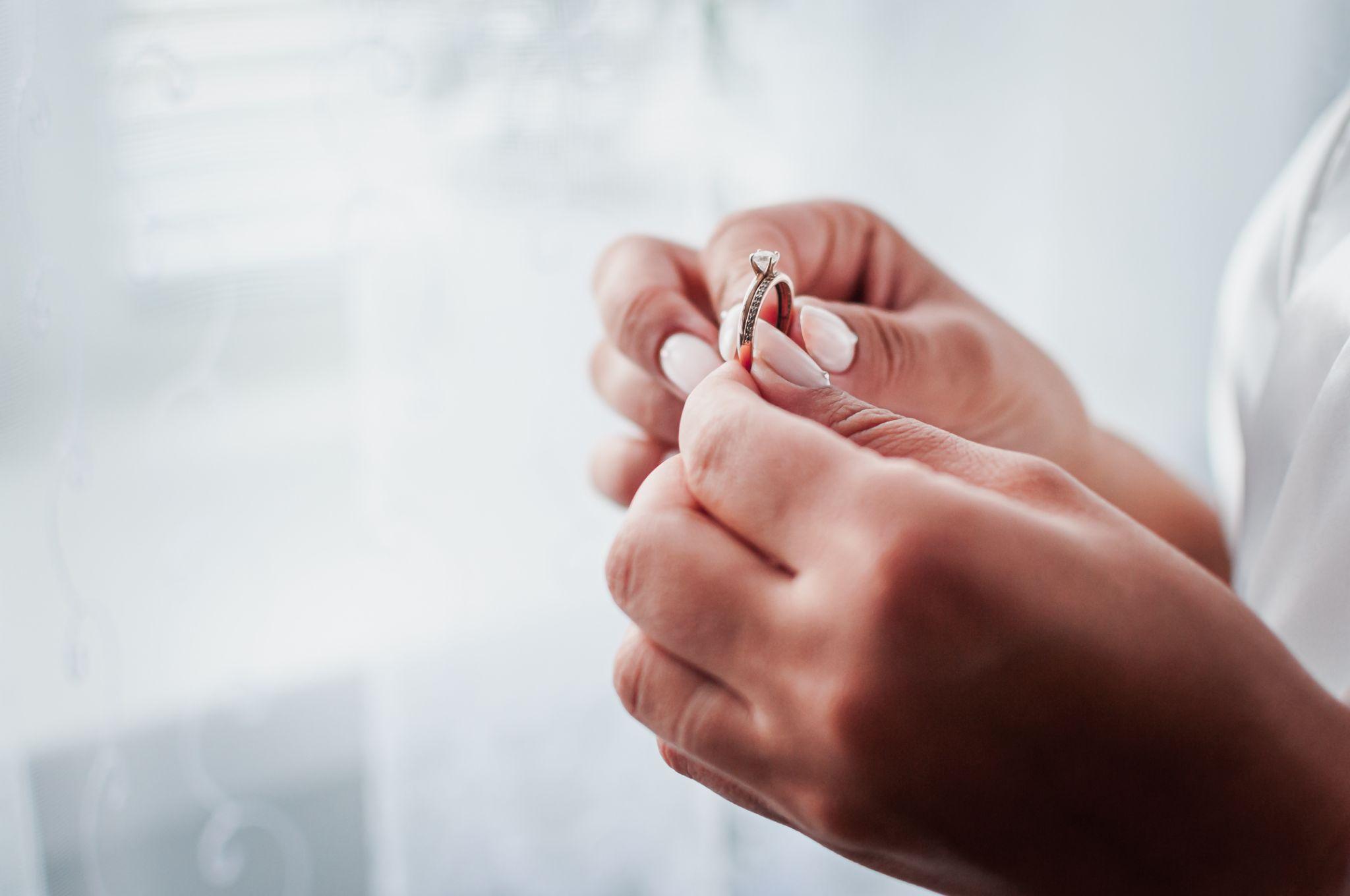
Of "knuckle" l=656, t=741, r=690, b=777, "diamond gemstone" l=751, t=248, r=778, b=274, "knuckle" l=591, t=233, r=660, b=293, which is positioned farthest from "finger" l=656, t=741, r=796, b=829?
"knuckle" l=591, t=233, r=660, b=293

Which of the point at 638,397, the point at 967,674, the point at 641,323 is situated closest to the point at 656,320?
the point at 641,323

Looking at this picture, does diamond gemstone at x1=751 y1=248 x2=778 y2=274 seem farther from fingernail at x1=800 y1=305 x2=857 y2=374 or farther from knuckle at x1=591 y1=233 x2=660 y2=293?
knuckle at x1=591 y1=233 x2=660 y2=293

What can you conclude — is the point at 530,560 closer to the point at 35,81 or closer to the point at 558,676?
the point at 558,676

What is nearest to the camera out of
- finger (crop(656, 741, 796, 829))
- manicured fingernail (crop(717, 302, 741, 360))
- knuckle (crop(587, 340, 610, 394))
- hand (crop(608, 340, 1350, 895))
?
hand (crop(608, 340, 1350, 895))

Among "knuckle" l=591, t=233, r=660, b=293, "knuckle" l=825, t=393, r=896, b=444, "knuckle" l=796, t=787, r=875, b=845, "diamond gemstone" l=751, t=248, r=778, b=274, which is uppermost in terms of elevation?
"diamond gemstone" l=751, t=248, r=778, b=274

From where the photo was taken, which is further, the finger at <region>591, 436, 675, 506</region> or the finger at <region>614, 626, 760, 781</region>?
the finger at <region>591, 436, 675, 506</region>

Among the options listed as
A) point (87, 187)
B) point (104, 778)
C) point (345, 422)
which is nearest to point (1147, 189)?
point (345, 422)

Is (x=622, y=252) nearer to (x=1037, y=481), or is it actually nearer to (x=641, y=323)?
(x=641, y=323)
